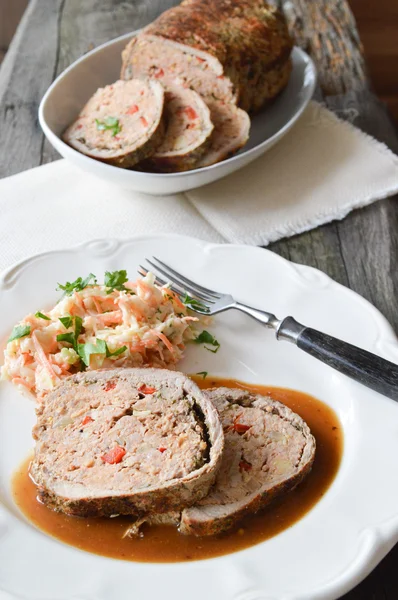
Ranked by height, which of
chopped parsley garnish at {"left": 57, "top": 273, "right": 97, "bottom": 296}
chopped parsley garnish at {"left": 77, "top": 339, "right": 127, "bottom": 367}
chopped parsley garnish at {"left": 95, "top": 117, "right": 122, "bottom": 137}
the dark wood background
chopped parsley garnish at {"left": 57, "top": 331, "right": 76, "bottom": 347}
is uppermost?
chopped parsley garnish at {"left": 95, "top": 117, "right": 122, "bottom": 137}

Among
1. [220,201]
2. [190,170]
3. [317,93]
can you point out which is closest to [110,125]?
[190,170]

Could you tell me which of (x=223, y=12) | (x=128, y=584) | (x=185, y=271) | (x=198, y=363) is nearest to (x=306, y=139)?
(x=223, y=12)

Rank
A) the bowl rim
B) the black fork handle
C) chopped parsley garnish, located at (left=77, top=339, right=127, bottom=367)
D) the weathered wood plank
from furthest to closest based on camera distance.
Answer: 1. the weathered wood plank
2. the bowl rim
3. chopped parsley garnish, located at (left=77, top=339, right=127, bottom=367)
4. the black fork handle

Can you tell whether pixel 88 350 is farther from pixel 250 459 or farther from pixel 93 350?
pixel 250 459

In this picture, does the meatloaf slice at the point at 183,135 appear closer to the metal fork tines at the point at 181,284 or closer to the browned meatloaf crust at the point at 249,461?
the metal fork tines at the point at 181,284

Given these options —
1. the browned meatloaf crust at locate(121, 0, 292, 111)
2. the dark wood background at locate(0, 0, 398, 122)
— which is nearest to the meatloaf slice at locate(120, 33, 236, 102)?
the browned meatloaf crust at locate(121, 0, 292, 111)

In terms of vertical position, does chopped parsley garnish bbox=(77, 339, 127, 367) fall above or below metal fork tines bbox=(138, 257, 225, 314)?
above

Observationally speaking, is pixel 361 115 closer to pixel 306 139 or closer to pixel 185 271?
pixel 306 139

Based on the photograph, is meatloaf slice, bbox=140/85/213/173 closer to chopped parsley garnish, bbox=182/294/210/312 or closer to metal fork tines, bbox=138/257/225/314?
metal fork tines, bbox=138/257/225/314
